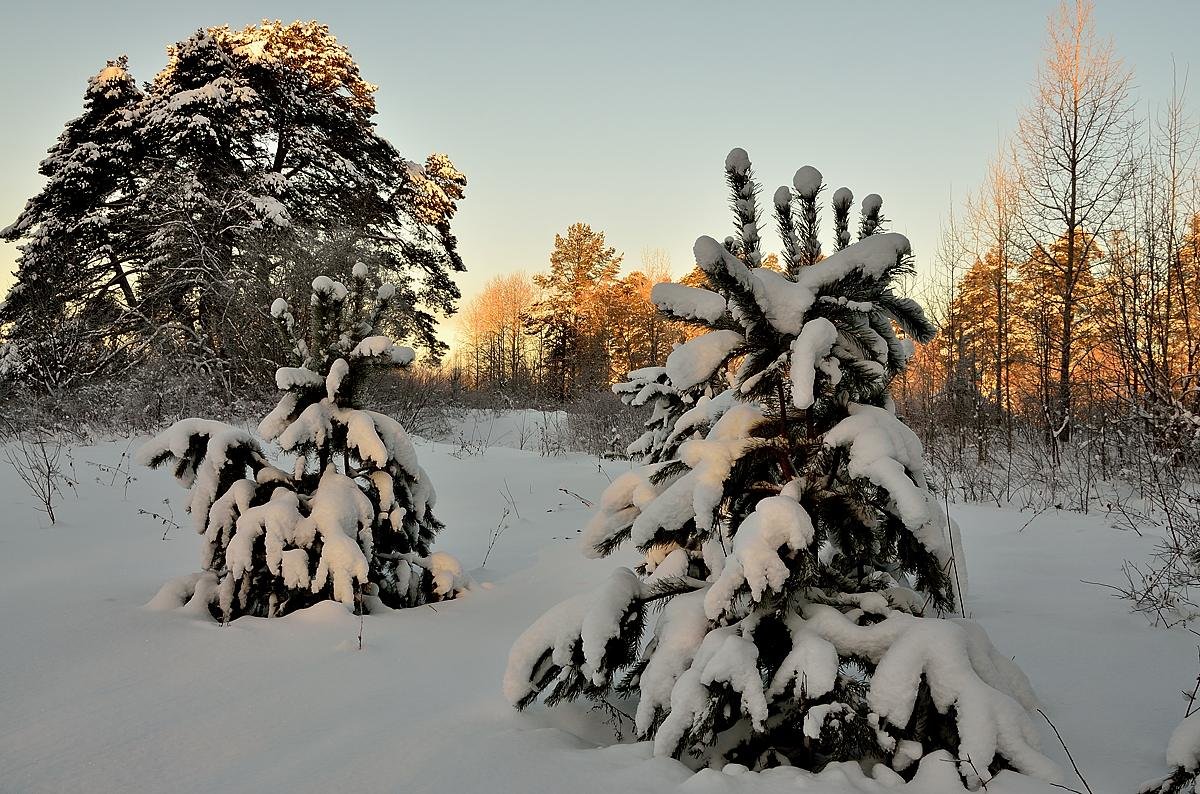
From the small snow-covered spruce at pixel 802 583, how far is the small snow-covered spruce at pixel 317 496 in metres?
1.62

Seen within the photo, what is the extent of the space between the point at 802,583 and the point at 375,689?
161 cm

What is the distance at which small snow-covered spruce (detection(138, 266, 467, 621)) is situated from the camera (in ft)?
10.4

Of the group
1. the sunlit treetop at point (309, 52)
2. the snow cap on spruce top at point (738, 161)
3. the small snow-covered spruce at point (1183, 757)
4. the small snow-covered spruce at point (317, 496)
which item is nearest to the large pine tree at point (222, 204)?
the sunlit treetop at point (309, 52)

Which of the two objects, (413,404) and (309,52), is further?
(309,52)

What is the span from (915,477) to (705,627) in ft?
2.51

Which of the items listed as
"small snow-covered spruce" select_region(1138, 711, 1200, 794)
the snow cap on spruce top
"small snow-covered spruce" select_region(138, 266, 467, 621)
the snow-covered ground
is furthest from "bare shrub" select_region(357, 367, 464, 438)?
"small snow-covered spruce" select_region(1138, 711, 1200, 794)

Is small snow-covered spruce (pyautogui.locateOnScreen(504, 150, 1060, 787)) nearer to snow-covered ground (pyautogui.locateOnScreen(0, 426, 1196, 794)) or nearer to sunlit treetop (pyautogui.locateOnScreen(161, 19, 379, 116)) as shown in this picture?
Result: snow-covered ground (pyautogui.locateOnScreen(0, 426, 1196, 794))

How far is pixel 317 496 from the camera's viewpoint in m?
3.37

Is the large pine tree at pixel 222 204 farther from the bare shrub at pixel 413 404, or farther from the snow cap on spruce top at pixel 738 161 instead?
the snow cap on spruce top at pixel 738 161

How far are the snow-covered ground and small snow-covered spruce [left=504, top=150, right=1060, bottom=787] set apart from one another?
5.3 inches

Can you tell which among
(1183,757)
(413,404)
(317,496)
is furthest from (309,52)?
(1183,757)

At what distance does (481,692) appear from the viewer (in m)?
2.39

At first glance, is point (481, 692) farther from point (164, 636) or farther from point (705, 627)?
point (164, 636)

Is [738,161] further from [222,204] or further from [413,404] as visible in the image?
[222,204]
